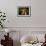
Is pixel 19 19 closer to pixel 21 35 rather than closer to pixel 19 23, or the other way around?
pixel 19 23

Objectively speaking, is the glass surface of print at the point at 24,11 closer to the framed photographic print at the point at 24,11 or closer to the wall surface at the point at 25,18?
the framed photographic print at the point at 24,11

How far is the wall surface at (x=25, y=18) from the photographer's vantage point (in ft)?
15.2

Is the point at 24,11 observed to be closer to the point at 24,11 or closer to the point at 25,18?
the point at 24,11

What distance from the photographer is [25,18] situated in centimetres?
468

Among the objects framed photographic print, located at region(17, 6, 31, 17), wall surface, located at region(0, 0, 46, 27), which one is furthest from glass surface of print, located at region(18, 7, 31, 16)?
wall surface, located at region(0, 0, 46, 27)

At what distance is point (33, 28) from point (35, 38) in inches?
13.4

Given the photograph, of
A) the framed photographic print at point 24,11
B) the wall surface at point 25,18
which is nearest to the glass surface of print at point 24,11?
the framed photographic print at point 24,11

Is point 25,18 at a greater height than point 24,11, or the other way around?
point 24,11

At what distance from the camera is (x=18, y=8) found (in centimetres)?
468

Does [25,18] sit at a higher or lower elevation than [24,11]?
lower

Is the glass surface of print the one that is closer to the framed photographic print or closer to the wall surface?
the framed photographic print

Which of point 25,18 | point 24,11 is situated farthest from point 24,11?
point 25,18

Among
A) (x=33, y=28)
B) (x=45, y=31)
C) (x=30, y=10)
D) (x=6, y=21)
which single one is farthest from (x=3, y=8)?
(x=45, y=31)

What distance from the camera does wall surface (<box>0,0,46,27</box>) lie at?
183 inches
